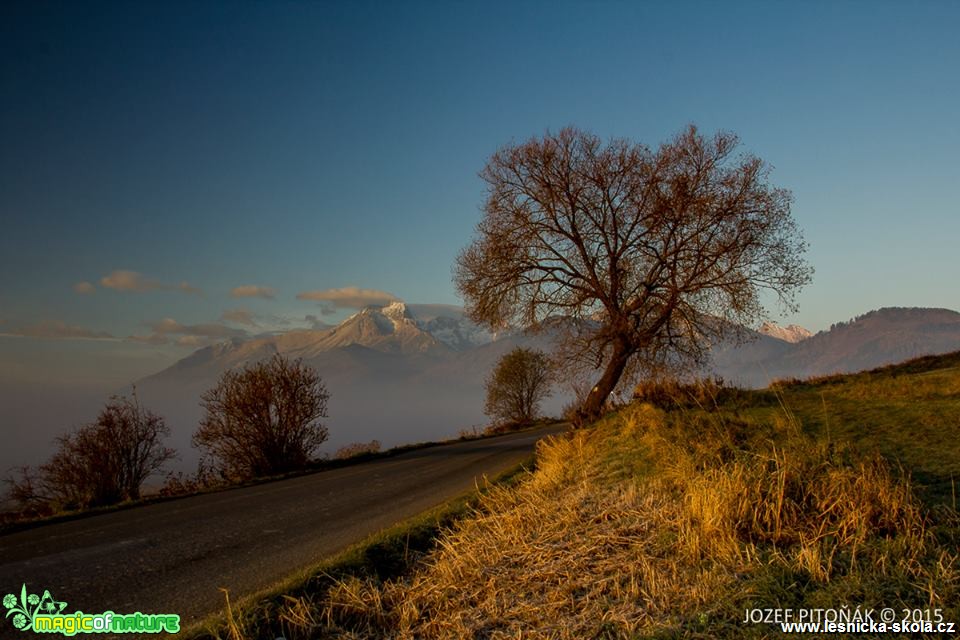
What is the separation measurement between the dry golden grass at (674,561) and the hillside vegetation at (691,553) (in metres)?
0.02

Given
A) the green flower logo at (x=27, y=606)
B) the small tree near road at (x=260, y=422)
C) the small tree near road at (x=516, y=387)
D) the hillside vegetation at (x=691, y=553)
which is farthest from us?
the small tree near road at (x=516, y=387)

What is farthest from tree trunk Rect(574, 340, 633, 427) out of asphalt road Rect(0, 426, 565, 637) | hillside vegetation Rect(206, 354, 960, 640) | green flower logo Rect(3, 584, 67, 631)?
green flower logo Rect(3, 584, 67, 631)

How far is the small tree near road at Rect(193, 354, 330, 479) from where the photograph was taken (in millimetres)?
19656

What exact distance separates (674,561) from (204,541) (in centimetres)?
719

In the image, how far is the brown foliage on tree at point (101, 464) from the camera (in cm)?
1711

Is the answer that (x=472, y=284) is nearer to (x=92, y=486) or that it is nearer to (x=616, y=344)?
(x=616, y=344)

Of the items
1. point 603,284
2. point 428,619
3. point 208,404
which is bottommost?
point 428,619

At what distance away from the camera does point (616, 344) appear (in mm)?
17406

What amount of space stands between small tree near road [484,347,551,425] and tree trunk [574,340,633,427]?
74.2 feet

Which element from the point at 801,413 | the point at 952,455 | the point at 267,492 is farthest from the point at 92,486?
the point at 952,455

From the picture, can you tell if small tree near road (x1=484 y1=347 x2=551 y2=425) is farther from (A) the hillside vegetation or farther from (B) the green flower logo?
(B) the green flower logo

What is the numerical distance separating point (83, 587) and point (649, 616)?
21.5ft

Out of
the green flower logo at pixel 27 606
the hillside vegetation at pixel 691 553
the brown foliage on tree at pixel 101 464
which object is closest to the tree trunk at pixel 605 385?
the hillside vegetation at pixel 691 553

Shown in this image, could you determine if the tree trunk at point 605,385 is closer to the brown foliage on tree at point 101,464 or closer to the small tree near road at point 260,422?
the small tree near road at point 260,422
